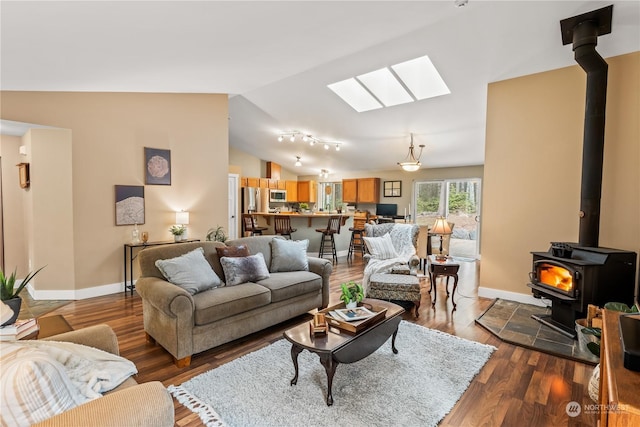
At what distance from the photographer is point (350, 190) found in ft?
30.5

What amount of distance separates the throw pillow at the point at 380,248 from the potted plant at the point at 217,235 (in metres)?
2.43

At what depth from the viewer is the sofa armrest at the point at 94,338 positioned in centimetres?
167

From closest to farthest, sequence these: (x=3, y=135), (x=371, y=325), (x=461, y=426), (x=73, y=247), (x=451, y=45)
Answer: (x=461, y=426), (x=371, y=325), (x=451, y=45), (x=73, y=247), (x=3, y=135)

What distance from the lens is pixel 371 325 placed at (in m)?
2.32

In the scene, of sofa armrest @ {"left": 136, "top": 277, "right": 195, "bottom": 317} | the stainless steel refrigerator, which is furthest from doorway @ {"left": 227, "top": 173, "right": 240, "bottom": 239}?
sofa armrest @ {"left": 136, "top": 277, "right": 195, "bottom": 317}

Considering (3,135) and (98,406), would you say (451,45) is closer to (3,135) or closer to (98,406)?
(98,406)

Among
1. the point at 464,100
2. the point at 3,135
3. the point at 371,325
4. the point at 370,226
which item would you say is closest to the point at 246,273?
the point at 371,325

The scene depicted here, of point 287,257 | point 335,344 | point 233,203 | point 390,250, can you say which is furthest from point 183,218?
point 335,344

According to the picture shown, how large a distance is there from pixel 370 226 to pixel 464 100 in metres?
2.43

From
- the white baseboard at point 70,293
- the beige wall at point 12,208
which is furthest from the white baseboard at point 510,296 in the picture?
the beige wall at point 12,208

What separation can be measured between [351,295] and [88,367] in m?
1.73

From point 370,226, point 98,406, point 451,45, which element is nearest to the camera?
point 98,406

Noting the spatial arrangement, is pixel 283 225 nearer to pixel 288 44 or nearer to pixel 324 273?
pixel 324 273

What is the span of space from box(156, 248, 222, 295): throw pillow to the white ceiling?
202 centimetres
